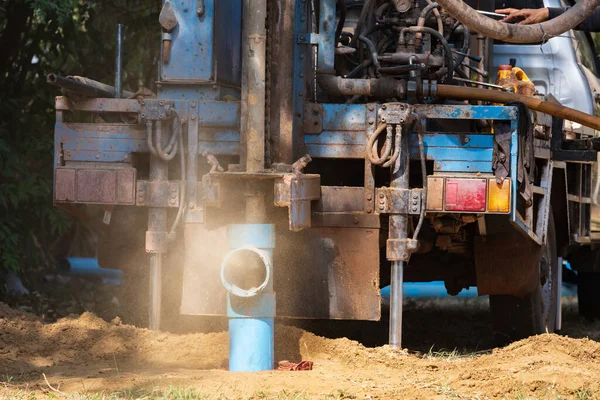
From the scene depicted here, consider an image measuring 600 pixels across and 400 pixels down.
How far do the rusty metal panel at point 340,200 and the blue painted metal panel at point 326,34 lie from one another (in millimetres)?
724

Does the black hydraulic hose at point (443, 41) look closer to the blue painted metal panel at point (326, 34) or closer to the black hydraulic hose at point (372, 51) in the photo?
the black hydraulic hose at point (372, 51)

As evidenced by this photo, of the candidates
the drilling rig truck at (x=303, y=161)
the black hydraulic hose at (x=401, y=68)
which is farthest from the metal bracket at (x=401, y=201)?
the black hydraulic hose at (x=401, y=68)

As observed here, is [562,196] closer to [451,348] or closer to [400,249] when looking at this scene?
[451,348]

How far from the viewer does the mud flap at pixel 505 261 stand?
23.4ft

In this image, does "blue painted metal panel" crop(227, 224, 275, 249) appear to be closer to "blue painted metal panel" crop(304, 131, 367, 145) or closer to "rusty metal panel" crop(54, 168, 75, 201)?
"blue painted metal panel" crop(304, 131, 367, 145)

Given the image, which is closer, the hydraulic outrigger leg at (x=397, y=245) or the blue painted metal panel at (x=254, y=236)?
the blue painted metal panel at (x=254, y=236)

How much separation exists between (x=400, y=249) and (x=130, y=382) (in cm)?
167

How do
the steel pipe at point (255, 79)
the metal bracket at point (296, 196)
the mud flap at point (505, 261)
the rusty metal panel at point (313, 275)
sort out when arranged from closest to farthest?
the metal bracket at point (296, 196)
the steel pipe at point (255, 79)
the rusty metal panel at point (313, 275)
the mud flap at point (505, 261)

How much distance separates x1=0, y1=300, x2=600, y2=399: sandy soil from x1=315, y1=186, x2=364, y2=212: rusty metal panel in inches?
28.4

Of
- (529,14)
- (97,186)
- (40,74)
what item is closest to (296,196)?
(97,186)

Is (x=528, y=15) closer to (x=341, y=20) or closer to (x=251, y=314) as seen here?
(x=341, y=20)

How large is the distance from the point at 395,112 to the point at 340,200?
21.9 inches

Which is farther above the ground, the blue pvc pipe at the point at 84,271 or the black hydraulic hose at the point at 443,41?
the black hydraulic hose at the point at 443,41

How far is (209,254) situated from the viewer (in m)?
6.43
